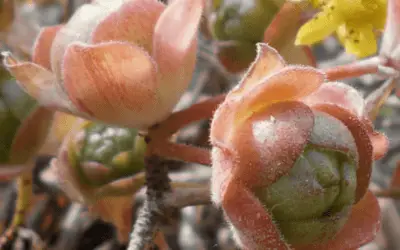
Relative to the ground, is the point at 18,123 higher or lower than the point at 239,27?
lower

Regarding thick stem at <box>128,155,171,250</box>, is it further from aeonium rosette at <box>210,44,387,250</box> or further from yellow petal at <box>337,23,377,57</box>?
yellow petal at <box>337,23,377,57</box>

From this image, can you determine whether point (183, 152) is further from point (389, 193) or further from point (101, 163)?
point (389, 193)

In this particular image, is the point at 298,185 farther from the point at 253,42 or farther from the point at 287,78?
the point at 253,42

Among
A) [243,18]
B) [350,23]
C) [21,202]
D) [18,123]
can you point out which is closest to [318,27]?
[350,23]

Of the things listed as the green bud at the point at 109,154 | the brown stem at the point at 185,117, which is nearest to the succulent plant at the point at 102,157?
the green bud at the point at 109,154

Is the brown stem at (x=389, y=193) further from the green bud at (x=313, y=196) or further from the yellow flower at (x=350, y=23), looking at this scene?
the green bud at (x=313, y=196)

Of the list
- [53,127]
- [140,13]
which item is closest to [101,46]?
[140,13]
